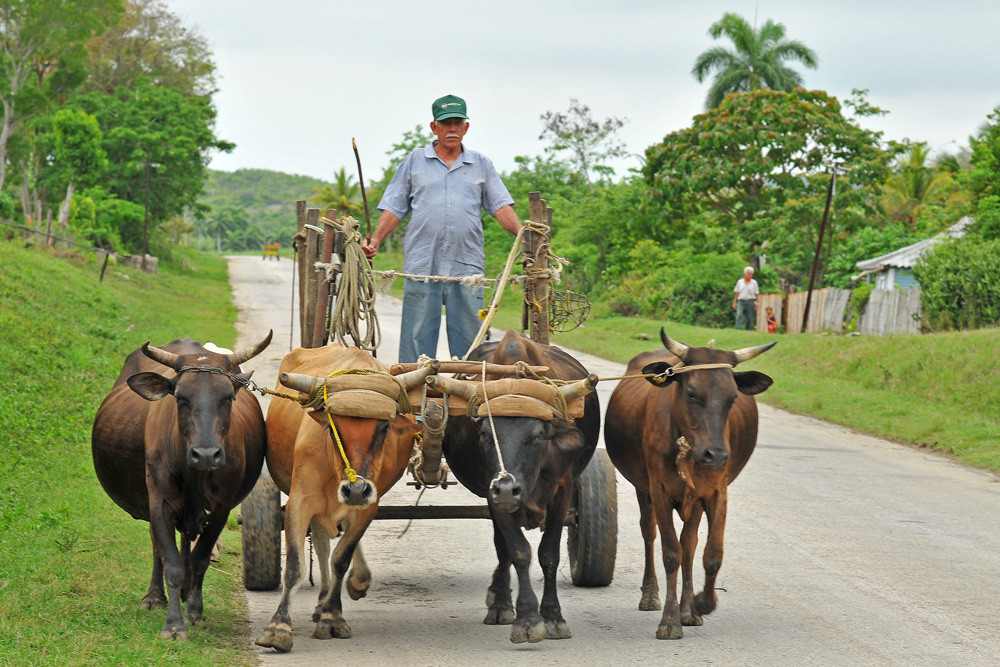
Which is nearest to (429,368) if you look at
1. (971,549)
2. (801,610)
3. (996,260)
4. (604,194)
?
(801,610)

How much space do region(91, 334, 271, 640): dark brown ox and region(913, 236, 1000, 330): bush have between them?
639 inches

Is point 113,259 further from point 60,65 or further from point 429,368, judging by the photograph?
point 429,368

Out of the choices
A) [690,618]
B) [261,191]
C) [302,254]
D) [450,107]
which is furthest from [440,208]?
[261,191]

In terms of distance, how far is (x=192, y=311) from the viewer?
28484 millimetres

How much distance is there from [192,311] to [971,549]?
23.7 metres

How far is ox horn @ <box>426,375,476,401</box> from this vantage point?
5.83 metres

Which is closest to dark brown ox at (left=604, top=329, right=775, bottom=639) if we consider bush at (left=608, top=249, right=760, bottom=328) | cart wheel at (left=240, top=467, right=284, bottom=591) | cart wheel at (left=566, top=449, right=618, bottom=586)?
cart wheel at (left=566, top=449, right=618, bottom=586)

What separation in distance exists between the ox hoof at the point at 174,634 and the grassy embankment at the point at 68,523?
0.17 feet

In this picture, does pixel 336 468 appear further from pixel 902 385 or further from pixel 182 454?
pixel 902 385

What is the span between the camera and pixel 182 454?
586 centimetres

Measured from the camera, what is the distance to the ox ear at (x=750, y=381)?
620cm

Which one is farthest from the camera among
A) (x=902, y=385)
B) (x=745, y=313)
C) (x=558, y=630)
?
(x=745, y=313)

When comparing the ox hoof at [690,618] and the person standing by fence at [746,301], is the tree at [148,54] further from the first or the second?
the ox hoof at [690,618]

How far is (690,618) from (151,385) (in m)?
3.39
